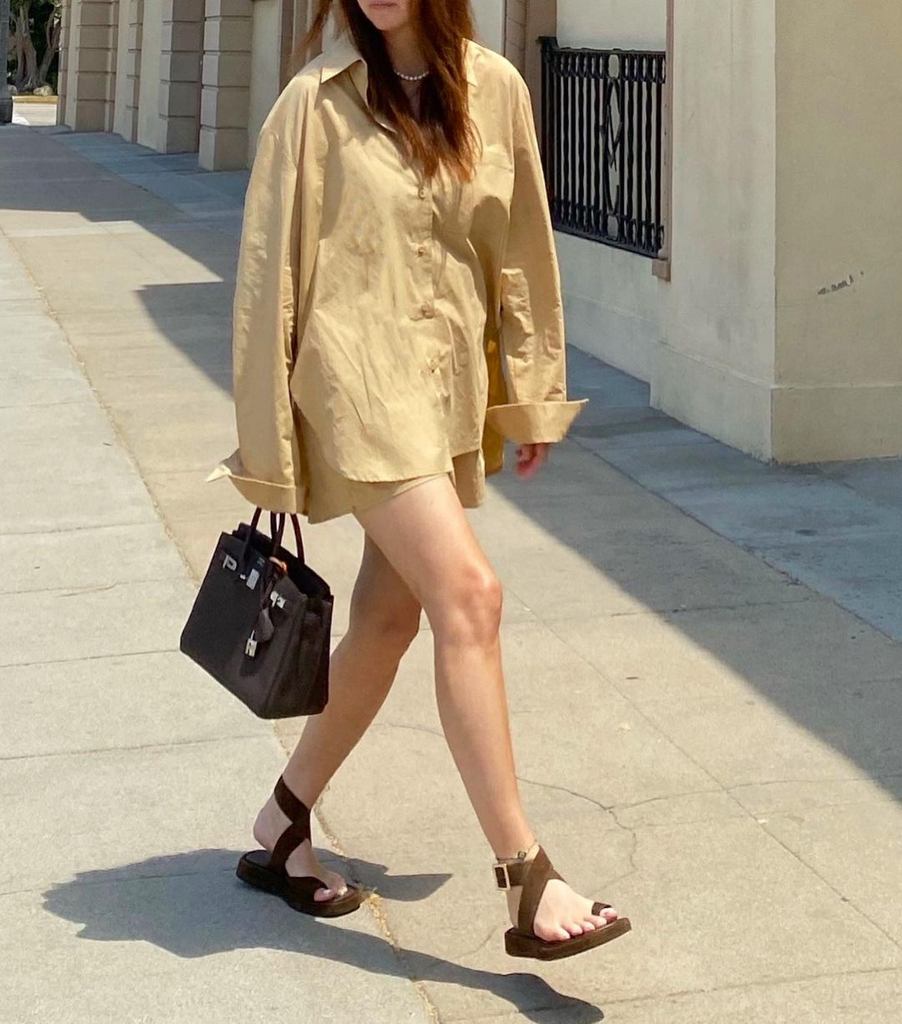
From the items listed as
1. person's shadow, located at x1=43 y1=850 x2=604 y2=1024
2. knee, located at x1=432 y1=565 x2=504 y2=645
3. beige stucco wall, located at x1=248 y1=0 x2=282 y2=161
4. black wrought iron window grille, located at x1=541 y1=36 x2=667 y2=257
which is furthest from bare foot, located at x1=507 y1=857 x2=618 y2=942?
beige stucco wall, located at x1=248 y1=0 x2=282 y2=161

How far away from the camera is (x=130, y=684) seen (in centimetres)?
526

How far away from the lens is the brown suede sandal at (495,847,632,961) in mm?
3279

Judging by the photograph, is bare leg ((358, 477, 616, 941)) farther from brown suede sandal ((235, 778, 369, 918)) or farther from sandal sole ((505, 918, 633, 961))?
brown suede sandal ((235, 778, 369, 918))

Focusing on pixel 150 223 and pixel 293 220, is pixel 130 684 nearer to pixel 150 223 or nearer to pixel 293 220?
pixel 293 220

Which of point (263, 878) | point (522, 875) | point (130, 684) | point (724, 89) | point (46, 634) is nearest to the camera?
point (522, 875)

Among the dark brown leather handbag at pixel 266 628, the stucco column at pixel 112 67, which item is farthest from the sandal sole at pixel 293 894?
the stucco column at pixel 112 67

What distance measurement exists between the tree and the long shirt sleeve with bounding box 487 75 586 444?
71331 mm

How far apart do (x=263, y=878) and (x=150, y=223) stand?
47.1 ft

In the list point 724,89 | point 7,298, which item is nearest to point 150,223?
point 7,298

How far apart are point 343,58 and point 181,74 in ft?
82.3

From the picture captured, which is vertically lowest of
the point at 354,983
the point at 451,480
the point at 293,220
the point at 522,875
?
the point at 354,983

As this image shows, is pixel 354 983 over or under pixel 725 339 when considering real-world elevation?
under

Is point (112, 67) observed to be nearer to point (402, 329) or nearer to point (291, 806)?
point (291, 806)

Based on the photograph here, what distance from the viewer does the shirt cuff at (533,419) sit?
3.63 m
